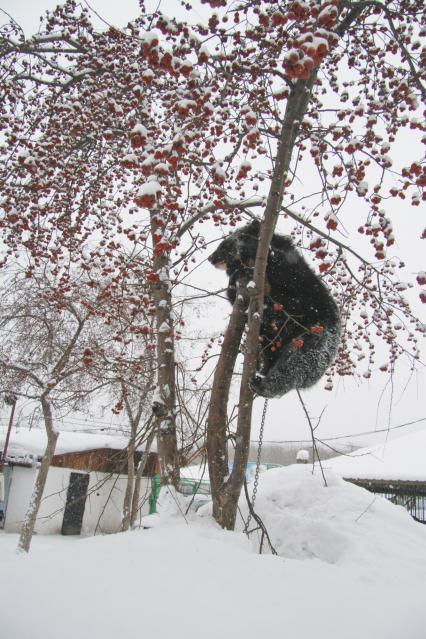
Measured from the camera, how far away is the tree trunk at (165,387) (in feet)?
11.8

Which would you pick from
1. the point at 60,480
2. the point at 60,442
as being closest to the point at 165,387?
the point at 60,480

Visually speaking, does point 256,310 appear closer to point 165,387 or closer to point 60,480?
point 165,387

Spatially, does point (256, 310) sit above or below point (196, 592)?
above

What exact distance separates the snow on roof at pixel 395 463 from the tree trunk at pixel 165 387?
7.22 m

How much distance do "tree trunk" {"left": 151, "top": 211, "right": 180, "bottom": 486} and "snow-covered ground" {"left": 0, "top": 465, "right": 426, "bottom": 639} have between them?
0.49m

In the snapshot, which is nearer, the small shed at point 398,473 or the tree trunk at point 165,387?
the tree trunk at point 165,387

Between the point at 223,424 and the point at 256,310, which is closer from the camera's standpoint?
the point at 256,310

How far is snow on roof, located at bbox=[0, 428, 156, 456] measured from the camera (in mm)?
15695

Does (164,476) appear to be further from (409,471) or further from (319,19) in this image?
(409,471)

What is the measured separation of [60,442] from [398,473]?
463 inches

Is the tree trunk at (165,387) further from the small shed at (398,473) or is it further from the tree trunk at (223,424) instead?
the small shed at (398,473)

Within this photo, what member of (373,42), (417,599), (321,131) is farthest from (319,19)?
(417,599)

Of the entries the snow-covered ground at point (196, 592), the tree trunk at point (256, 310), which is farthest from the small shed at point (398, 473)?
the snow-covered ground at point (196, 592)

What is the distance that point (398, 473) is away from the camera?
10695mm
